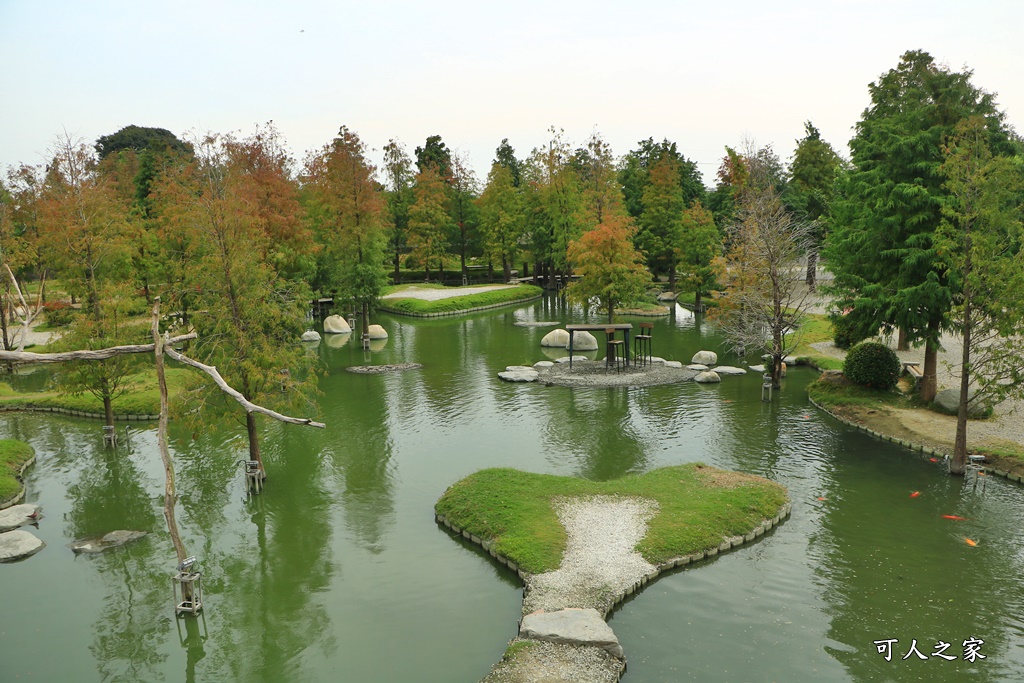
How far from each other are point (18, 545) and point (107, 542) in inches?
74.5

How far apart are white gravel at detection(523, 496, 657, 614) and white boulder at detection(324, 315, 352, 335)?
1330 inches

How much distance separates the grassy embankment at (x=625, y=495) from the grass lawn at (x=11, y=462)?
1167 centimetres

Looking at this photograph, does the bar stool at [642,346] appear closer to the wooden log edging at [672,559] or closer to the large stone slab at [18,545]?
the wooden log edging at [672,559]

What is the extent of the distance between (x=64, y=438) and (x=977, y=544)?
27211 mm

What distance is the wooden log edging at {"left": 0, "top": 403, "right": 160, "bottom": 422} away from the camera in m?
26.9

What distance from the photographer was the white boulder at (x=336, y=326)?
48625 millimetres

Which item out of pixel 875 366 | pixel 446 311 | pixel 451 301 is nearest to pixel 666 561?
pixel 875 366

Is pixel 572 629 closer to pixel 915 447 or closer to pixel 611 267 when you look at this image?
pixel 915 447

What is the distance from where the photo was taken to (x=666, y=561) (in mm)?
14781

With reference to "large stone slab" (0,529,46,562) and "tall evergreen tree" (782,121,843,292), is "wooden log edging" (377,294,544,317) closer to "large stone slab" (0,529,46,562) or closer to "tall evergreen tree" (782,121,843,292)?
"tall evergreen tree" (782,121,843,292)

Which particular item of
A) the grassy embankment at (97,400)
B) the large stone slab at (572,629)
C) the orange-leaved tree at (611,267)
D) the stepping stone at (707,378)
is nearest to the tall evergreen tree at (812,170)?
the orange-leaved tree at (611,267)

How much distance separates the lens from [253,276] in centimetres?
1928

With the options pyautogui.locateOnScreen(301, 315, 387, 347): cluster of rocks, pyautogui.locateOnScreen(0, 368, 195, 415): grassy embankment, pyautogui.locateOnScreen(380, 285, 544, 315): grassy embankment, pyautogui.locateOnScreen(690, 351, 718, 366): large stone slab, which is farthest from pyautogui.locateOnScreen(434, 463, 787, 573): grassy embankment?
pyautogui.locateOnScreen(380, 285, 544, 315): grassy embankment

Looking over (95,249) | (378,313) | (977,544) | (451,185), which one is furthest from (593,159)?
(977,544)
